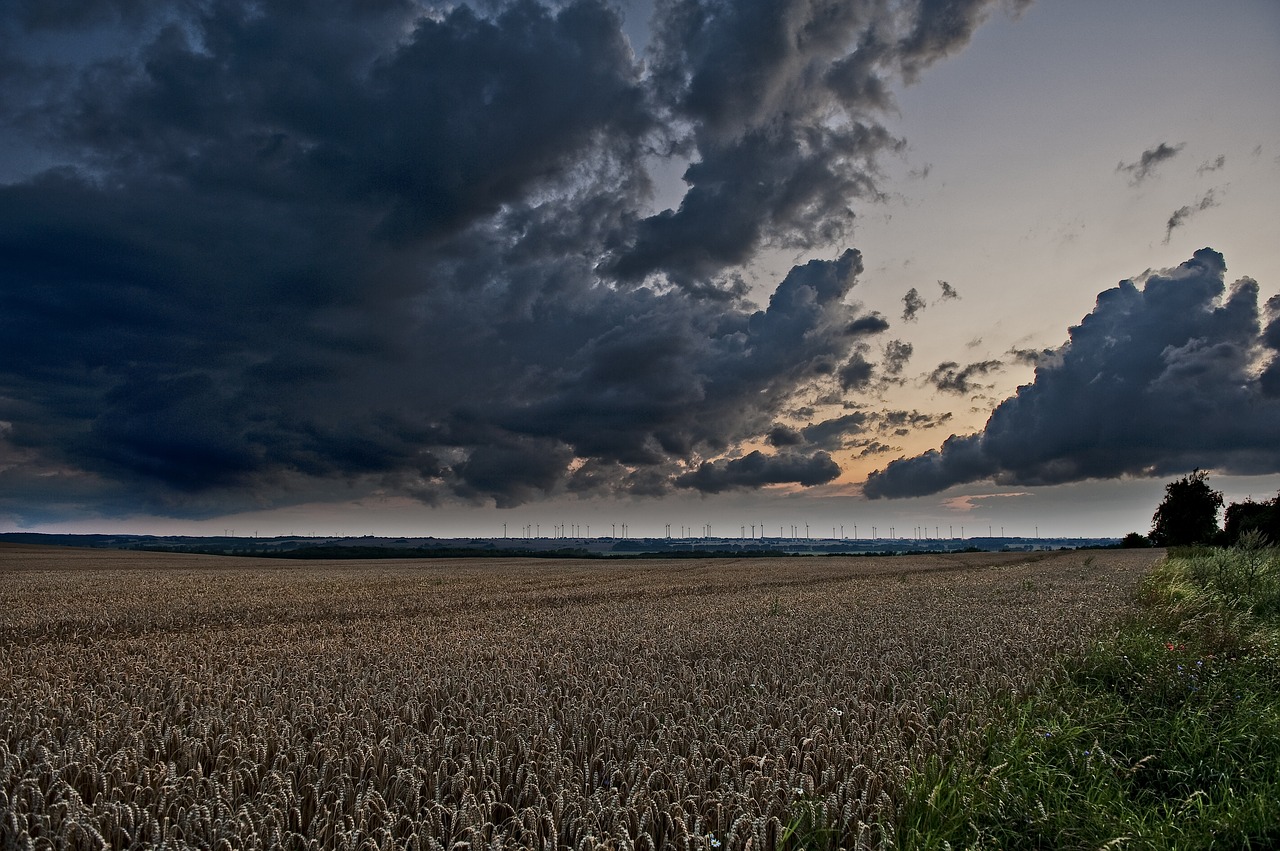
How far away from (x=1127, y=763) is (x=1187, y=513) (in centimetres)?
11480

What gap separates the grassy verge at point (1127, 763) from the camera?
4.38 m

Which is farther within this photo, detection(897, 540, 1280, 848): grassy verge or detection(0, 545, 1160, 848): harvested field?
detection(897, 540, 1280, 848): grassy verge

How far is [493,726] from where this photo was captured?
5652mm

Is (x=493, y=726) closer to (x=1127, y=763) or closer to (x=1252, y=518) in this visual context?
(x=1127, y=763)

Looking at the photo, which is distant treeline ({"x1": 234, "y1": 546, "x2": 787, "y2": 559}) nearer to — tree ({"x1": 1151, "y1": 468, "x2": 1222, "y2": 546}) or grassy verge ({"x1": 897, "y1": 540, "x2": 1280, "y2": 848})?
tree ({"x1": 1151, "y1": 468, "x2": 1222, "y2": 546})

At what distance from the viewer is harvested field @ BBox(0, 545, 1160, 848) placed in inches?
159

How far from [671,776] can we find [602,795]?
1.65ft

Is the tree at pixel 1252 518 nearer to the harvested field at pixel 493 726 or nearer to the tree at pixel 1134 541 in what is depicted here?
the tree at pixel 1134 541

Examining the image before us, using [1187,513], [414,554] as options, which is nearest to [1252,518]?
[1187,513]

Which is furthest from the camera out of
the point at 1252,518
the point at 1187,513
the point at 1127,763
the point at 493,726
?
the point at 1187,513

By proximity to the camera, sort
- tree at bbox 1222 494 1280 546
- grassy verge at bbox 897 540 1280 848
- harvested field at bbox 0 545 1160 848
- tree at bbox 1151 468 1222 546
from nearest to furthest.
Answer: harvested field at bbox 0 545 1160 848 → grassy verge at bbox 897 540 1280 848 → tree at bbox 1222 494 1280 546 → tree at bbox 1151 468 1222 546

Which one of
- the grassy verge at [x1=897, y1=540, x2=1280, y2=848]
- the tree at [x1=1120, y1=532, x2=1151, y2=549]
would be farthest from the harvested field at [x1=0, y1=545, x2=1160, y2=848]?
the tree at [x1=1120, y1=532, x2=1151, y2=549]

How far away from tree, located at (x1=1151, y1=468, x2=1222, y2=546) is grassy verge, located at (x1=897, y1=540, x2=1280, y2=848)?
10519 cm

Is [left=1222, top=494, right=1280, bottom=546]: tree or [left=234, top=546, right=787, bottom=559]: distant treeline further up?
[left=1222, top=494, right=1280, bottom=546]: tree
